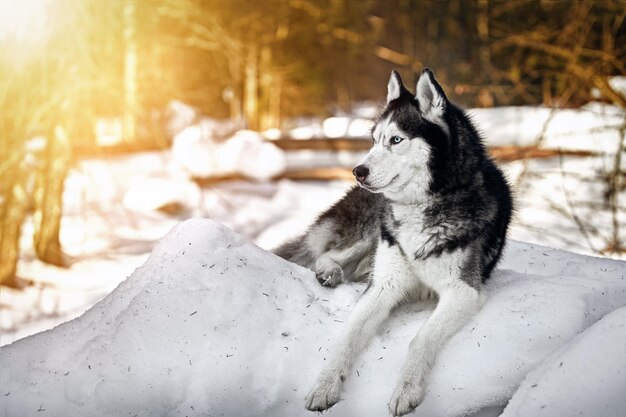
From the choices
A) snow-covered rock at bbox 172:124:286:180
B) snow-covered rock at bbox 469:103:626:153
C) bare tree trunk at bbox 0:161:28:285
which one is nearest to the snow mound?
bare tree trunk at bbox 0:161:28:285

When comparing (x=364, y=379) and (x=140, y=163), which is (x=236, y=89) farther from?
(x=364, y=379)

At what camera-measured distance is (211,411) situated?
2121 millimetres

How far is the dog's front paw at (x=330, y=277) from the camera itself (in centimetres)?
298

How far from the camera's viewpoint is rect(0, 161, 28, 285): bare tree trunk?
19.6 ft

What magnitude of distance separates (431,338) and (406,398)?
32 cm

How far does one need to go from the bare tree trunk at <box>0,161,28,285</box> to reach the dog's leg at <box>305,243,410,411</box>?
503 cm

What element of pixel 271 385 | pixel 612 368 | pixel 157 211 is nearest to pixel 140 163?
pixel 157 211

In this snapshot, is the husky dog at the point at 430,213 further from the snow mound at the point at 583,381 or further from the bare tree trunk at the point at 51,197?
the bare tree trunk at the point at 51,197

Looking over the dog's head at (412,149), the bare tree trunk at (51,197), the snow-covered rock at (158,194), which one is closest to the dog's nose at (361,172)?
the dog's head at (412,149)

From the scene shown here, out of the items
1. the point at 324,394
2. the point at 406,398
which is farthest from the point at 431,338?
the point at 324,394

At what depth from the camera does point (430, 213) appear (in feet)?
8.72

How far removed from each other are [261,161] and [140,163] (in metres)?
2.59

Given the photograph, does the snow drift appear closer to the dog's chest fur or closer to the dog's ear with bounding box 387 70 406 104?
the dog's chest fur

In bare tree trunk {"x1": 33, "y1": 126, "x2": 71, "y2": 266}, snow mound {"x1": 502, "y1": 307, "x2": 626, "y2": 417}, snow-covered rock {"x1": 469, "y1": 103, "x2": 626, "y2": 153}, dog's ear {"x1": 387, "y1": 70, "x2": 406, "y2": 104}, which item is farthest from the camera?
snow-covered rock {"x1": 469, "y1": 103, "x2": 626, "y2": 153}
